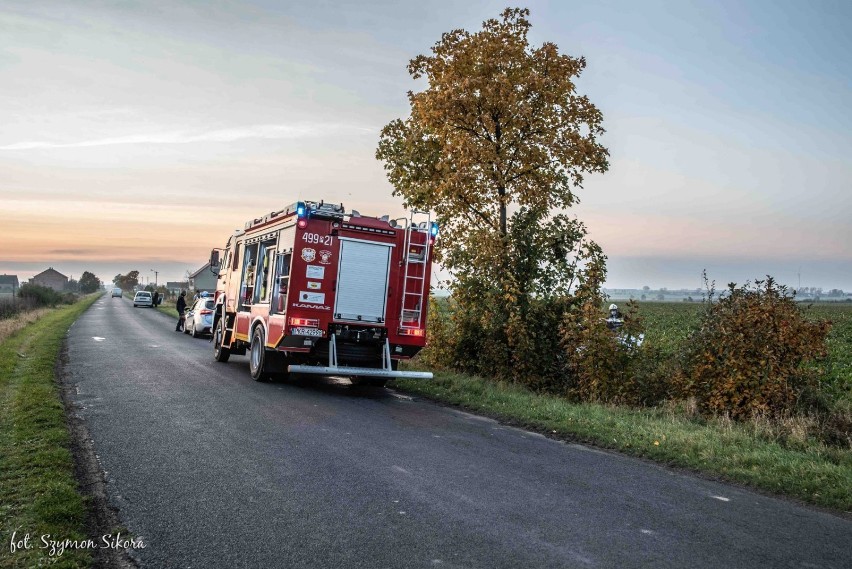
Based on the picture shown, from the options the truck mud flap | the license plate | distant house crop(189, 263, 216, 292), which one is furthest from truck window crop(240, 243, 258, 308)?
distant house crop(189, 263, 216, 292)

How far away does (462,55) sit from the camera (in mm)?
16688

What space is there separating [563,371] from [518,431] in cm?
539

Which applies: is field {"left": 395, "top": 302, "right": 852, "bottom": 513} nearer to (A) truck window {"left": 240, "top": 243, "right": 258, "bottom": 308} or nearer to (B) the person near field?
(B) the person near field

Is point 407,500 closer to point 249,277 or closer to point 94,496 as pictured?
point 94,496

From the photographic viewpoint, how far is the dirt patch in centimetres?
455

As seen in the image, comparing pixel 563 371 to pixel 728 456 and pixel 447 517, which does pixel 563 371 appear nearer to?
pixel 728 456

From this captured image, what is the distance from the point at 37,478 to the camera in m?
6.07

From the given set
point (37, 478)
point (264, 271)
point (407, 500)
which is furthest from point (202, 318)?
point (407, 500)

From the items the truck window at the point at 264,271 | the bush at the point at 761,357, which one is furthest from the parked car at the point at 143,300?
the bush at the point at 761,357

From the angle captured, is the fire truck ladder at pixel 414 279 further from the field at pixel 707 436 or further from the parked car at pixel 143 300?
the parked car at pixel 143 300

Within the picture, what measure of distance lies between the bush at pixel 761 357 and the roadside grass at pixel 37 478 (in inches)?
343

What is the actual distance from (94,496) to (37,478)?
71cm

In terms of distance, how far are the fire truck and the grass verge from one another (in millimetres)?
1706

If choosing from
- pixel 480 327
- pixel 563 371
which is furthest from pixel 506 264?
pixel 563 371
